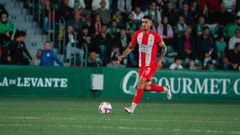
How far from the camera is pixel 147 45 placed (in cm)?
1734

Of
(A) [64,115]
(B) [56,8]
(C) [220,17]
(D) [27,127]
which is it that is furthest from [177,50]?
(D) [27,127]

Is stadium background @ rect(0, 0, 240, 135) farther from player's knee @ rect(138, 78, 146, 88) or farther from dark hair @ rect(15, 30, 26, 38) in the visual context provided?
player's knee @ rect(138, 78, 146, 88)

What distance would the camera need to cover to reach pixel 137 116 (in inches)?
627

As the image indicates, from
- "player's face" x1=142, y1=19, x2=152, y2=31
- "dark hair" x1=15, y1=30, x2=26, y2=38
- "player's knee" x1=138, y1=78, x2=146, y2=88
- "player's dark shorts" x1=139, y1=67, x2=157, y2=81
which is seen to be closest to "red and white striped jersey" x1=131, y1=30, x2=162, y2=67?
"player's dark shorts" x1=139, y1=67, x2=157, y2=81

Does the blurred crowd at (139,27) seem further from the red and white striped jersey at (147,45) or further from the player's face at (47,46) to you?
the red and white striped jersey at (147,45)

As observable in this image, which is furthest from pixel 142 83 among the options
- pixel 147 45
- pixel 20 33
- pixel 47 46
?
pixel 20 33

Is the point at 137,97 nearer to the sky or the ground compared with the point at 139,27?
nearer to the ground

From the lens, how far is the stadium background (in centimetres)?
2178

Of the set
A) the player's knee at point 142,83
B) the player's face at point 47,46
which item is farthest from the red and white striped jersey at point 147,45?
the player's face at point 47,46

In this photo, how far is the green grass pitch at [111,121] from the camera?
12164 millimetres

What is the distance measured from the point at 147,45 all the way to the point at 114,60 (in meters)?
8.54

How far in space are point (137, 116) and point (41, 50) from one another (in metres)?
10.3

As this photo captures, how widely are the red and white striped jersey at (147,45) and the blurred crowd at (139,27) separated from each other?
8.06 m

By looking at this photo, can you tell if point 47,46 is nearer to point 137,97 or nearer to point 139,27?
point 139,27
